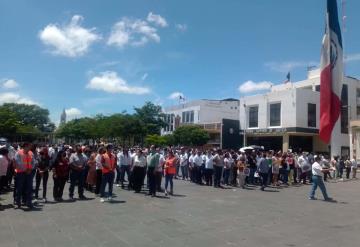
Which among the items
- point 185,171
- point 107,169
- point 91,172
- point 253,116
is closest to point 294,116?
point 253,116

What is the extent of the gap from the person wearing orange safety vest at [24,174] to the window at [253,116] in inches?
1843

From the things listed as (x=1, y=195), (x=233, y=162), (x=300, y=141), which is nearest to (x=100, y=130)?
(x=300, y=141)

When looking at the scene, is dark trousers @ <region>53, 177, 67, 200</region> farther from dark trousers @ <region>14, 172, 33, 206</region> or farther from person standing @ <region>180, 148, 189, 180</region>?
person standing @ <region>180, 148, 189, 180</region>

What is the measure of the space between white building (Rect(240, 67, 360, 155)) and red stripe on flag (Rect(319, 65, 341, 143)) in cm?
3253

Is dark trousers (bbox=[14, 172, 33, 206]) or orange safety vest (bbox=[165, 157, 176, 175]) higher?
orange safety vest (bbox=[165, 157, 176, 175])

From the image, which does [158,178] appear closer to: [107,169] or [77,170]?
[107,169]

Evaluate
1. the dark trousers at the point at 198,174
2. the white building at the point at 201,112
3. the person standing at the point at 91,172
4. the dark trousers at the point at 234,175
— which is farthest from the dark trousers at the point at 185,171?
the white building at the point at 201,112

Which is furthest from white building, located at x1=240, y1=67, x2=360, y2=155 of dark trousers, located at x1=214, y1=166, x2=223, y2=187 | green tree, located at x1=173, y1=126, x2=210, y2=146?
dark trousers, located at x1=214, y1=166, x2=223, y2=187

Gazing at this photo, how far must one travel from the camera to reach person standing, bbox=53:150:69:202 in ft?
39.2

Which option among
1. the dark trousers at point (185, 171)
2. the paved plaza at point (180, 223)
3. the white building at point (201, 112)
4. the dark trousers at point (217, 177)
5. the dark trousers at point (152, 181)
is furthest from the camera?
the white building at point (201, 112)

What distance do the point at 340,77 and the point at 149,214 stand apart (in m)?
11.8

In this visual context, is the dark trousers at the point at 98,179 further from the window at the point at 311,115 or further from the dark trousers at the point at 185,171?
the window at the point at 311,115

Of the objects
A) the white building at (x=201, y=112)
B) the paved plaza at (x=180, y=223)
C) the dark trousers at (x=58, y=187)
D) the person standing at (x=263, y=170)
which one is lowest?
the paved plaza at (x=180, y=223)

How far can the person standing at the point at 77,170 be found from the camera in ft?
40.5
